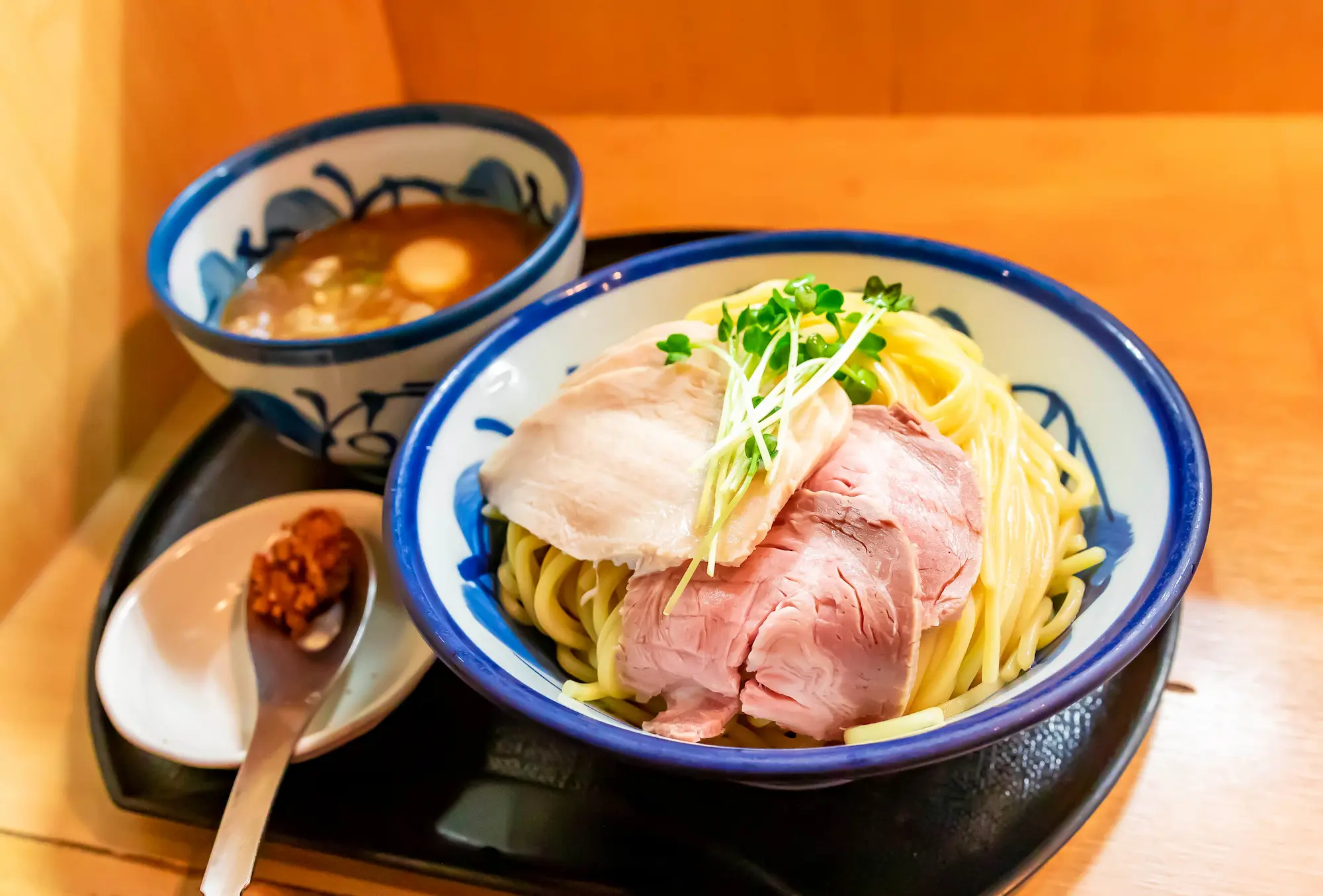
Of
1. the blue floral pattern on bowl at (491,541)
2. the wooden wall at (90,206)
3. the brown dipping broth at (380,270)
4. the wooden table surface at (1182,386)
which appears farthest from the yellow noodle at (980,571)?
the wooden wall at (90,206)

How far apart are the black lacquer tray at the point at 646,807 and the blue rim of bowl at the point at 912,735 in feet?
0.29

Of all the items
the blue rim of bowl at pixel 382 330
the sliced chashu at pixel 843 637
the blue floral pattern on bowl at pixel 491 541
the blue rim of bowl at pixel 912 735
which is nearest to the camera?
the blue rim of bowl at pixel 912 735

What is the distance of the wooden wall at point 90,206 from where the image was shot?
141 centimetres

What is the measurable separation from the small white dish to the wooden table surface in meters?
0.12

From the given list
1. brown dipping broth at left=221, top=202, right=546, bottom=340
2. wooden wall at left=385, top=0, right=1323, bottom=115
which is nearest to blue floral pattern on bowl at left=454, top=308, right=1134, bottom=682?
brown dipping broth at left=221, top=202, right=546, bottom=340

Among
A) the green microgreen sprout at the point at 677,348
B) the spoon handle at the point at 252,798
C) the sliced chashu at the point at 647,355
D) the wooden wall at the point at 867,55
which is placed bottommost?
the spoon handle at the point at 252,798

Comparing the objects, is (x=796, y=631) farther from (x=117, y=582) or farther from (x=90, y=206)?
(x=90, y=206)

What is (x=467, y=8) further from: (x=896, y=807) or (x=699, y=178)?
(x=896, y=807)

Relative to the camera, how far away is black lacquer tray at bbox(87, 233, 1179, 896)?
36.8 inches

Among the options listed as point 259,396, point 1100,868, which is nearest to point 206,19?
point 259,396

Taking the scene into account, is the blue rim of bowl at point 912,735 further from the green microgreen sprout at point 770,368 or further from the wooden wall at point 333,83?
the wooden wall at point 333,83

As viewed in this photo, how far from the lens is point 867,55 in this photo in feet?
6.88

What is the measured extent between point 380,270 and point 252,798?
0.89 meters

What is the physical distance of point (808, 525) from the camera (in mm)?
961
